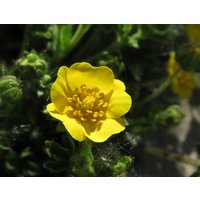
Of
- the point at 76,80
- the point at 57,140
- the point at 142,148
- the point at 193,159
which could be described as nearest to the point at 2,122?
the point at 57,140

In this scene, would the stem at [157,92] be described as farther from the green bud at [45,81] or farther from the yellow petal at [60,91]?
the yellow petal at [60,91]

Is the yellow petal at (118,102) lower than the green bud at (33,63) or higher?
lower

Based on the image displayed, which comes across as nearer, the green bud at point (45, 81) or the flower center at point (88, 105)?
the flower center at point (88, 105)

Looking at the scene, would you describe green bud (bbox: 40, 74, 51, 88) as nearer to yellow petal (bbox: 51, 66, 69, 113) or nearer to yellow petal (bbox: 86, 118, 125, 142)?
yellow petal (bbox: 51, 66, 69, 113)

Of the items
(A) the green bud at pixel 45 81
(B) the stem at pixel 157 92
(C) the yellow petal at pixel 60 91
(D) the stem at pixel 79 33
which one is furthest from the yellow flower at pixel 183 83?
(C) the yellow petal at pixel 60 91

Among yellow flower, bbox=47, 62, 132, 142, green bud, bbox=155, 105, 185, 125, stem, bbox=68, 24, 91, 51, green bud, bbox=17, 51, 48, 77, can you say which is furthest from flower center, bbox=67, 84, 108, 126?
green bud, bbox=155, 105, 185, 125

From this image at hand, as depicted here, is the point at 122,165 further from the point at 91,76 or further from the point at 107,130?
the point at 91,76

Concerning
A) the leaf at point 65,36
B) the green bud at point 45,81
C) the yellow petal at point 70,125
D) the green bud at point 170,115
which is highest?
the leaf at point 65,36
